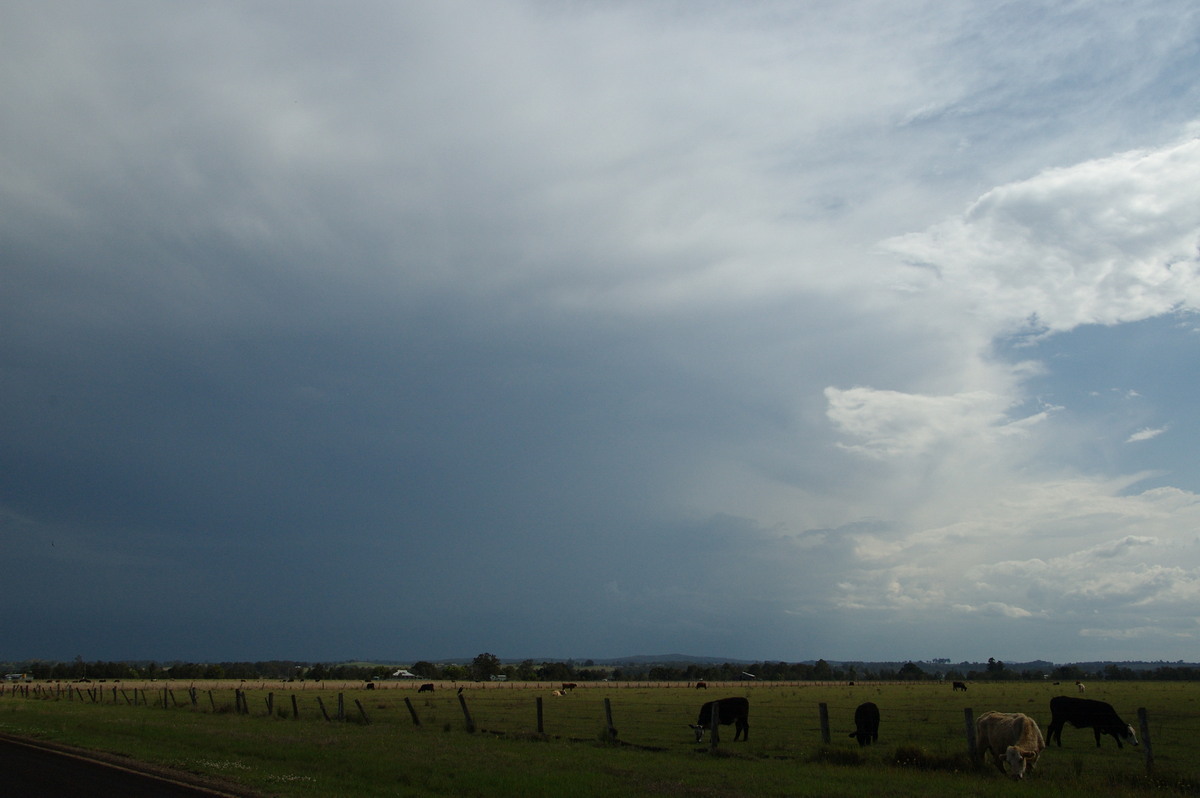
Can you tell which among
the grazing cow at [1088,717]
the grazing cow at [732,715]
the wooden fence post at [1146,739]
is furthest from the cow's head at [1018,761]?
the grazing cow at [732,715]

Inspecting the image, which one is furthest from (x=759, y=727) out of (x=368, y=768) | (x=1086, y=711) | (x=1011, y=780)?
(x=368, y=768)

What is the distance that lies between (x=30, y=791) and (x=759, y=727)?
92.5ft

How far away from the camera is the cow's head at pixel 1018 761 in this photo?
18.2 meters

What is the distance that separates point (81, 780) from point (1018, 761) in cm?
2086

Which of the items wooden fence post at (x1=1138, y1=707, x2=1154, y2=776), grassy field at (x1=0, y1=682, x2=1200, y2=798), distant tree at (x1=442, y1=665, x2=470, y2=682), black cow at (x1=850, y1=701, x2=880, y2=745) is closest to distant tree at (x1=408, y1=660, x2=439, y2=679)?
distant tree at (x1=442, y1=665, x2=470, y2=682)

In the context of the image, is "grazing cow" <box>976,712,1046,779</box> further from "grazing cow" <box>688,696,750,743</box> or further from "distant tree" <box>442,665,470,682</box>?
"distant tree" <box>442,665,470,682</box>

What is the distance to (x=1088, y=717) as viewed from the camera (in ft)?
91.7

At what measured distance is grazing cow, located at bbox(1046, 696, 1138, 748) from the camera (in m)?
27.1

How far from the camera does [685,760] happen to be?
21609 millimetres

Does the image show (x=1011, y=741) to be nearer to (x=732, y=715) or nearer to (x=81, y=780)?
(x=732, y=715)

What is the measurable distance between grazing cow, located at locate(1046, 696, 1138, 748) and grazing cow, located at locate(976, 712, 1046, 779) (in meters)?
9.66

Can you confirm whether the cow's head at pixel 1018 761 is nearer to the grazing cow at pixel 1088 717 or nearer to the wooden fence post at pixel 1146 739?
the wooden fence post at pixel 1146 739

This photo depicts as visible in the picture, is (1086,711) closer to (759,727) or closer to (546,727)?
(759,727)

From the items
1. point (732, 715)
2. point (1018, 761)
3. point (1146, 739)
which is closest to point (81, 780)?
point (1018, 761)
